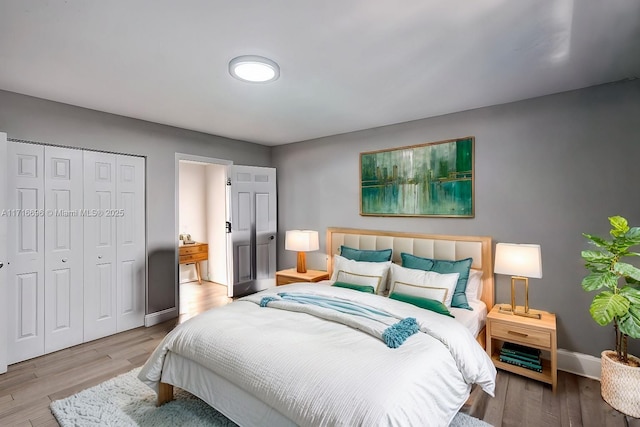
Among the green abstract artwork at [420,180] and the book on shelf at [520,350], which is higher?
the green abstract artwork at [420,180]

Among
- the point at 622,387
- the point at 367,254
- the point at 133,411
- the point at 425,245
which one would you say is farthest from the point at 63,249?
the point at 622,387

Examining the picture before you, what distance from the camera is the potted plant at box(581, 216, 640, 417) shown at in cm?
203

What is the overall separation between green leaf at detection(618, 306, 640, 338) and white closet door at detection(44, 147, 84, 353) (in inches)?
183

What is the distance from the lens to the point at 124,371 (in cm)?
275

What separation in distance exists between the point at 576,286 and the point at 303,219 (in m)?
3.28

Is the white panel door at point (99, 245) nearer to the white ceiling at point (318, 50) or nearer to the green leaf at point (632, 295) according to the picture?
the white ceiling at point (318, 50)

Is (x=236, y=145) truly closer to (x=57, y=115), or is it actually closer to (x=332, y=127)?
(x=332, y=127)

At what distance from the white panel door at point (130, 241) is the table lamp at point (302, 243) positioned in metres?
1.78

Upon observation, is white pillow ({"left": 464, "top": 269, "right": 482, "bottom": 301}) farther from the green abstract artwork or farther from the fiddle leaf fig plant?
the fiddle leaf fig plant

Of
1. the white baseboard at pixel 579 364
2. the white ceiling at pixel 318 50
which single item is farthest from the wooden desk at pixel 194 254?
the white baseboard at pixel 579 364

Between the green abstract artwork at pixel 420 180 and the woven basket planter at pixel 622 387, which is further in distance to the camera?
the green abstract artwork at pixel 420 180

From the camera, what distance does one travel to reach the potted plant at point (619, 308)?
2033mm

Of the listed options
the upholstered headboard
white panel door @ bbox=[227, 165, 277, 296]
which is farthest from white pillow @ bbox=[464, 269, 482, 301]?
white panel door @ bbox=[227, 165, 277, 296]

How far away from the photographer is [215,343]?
1.96 metres
